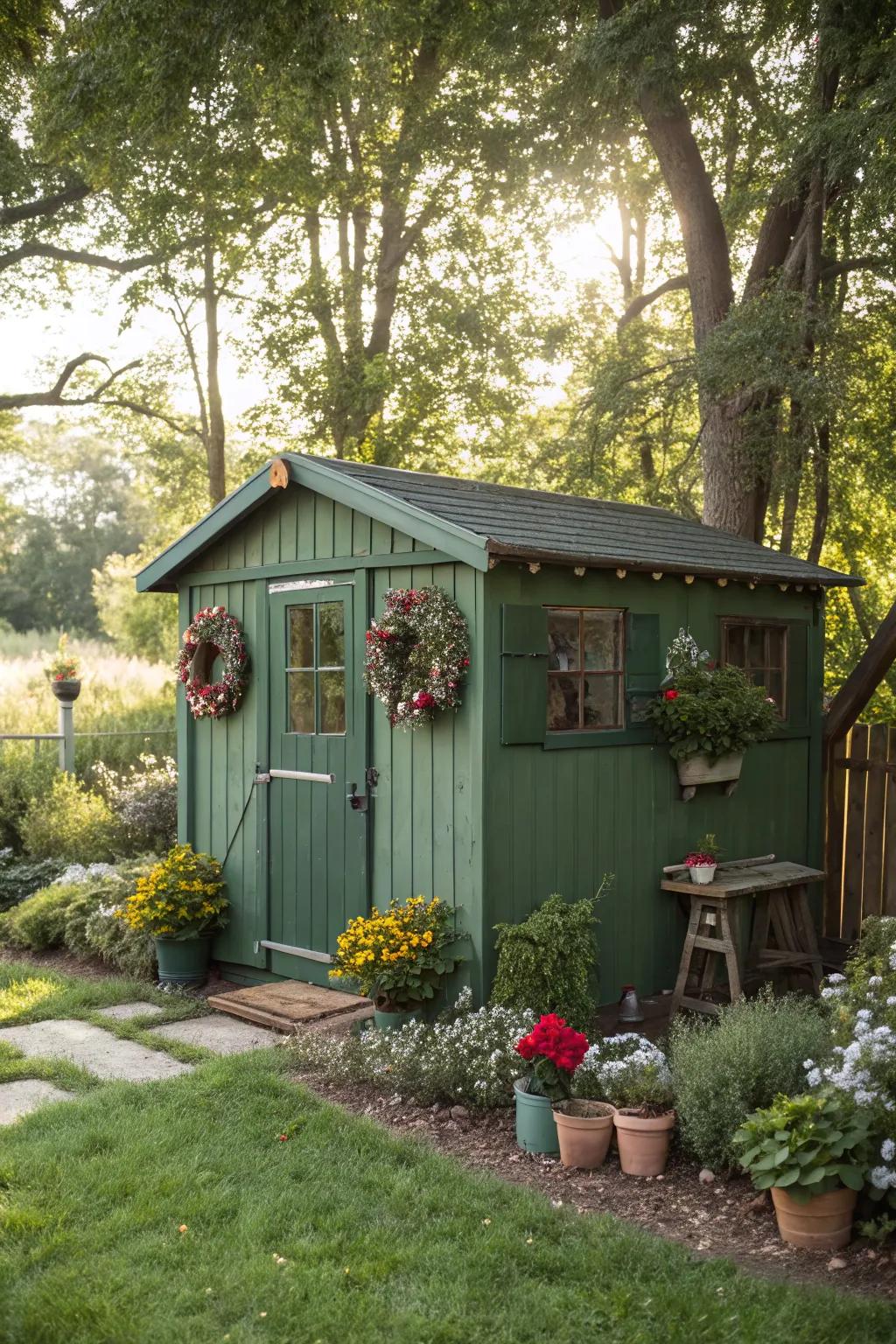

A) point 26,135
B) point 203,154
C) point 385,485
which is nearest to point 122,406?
point 26,135

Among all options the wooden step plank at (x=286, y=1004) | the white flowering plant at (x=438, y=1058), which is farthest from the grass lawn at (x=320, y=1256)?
the wooden step plank at (x=286, y=1004)

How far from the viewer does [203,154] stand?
12875 millimetres

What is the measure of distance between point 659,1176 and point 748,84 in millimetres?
9453

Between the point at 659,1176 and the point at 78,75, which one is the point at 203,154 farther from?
the point at 659,1176

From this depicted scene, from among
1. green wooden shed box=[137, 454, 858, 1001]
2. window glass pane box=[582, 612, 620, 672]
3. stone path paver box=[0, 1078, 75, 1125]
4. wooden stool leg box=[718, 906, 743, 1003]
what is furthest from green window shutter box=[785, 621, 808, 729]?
stone path paver box=[0, 1078, 75, 1125]

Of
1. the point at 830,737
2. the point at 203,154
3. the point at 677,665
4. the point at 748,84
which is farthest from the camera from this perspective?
the point at 203,154

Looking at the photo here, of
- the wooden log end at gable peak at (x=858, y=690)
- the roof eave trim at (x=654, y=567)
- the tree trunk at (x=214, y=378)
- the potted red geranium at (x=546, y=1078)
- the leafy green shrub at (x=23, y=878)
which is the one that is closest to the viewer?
the potted red geranium at (x=546, y=1078)

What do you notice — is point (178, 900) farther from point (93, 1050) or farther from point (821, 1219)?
point (821, 1219)

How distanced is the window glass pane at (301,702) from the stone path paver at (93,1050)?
205cm

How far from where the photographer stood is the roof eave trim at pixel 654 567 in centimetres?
564

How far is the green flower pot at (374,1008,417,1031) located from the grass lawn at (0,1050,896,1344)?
3.38 feet

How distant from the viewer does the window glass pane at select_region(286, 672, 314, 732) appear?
7.00 m

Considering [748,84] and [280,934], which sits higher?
[748,84]

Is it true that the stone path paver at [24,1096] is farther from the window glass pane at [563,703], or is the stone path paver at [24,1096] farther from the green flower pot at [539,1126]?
the window glass pane at [563,703]
